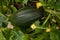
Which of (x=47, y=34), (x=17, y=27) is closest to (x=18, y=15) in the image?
(x=17, y=27)

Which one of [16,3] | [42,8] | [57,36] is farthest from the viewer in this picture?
[16,3]

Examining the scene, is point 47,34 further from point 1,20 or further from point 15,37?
point 1,20

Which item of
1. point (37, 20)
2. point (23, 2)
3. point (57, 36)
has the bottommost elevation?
point (57, 36)

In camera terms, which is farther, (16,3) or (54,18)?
(16,3)

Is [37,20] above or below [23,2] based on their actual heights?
below

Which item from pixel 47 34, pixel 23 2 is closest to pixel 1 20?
pixel 23 2

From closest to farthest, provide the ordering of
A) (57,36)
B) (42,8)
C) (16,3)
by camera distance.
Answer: (57,36) < (42,8) < (16,3)

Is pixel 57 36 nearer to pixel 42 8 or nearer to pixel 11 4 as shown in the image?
pixel 42 8
